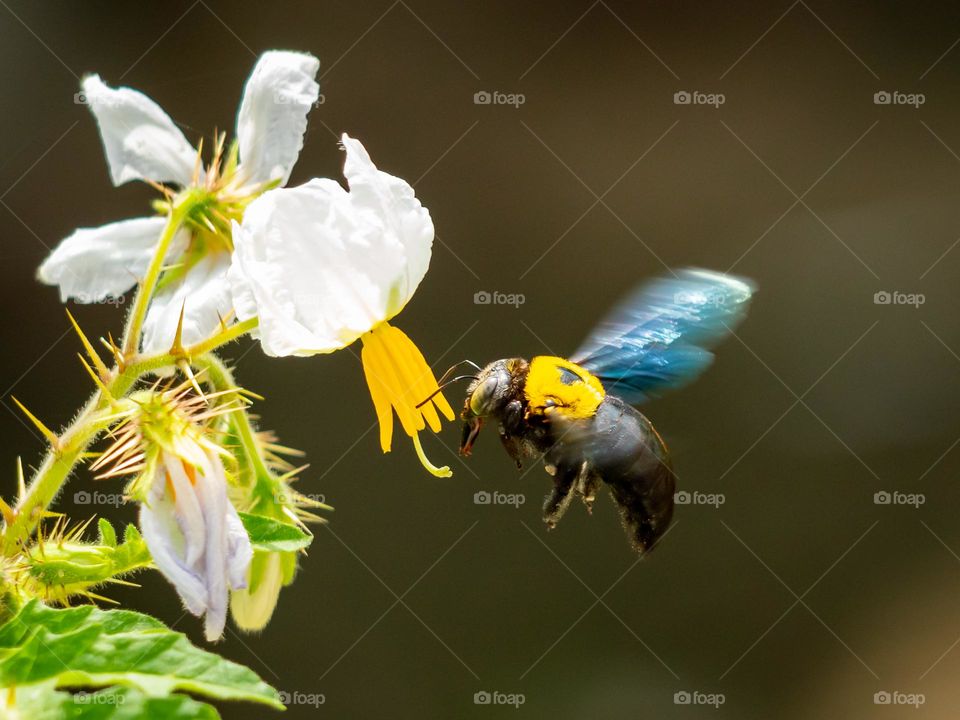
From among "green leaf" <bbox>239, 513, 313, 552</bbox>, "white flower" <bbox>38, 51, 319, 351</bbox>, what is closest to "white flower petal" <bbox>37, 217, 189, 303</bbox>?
"white flower" <bbox>38, 51, 319, 351</bbox>

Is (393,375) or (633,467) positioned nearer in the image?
(393,375)

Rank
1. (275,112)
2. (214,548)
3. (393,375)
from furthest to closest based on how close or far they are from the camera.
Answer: (275,112)
(393,375)
(214,548)

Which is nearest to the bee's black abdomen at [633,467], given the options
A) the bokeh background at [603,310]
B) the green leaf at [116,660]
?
the green leaf at [116,660]

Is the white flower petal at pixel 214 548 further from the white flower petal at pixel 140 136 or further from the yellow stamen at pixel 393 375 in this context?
the white flower petal at pixel 140 136

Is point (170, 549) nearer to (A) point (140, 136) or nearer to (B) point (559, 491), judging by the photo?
(B) point (559, 491)

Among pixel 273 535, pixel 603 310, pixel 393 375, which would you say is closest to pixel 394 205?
pixel 393 375

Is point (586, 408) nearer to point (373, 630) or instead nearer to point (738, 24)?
point (373, 630)
